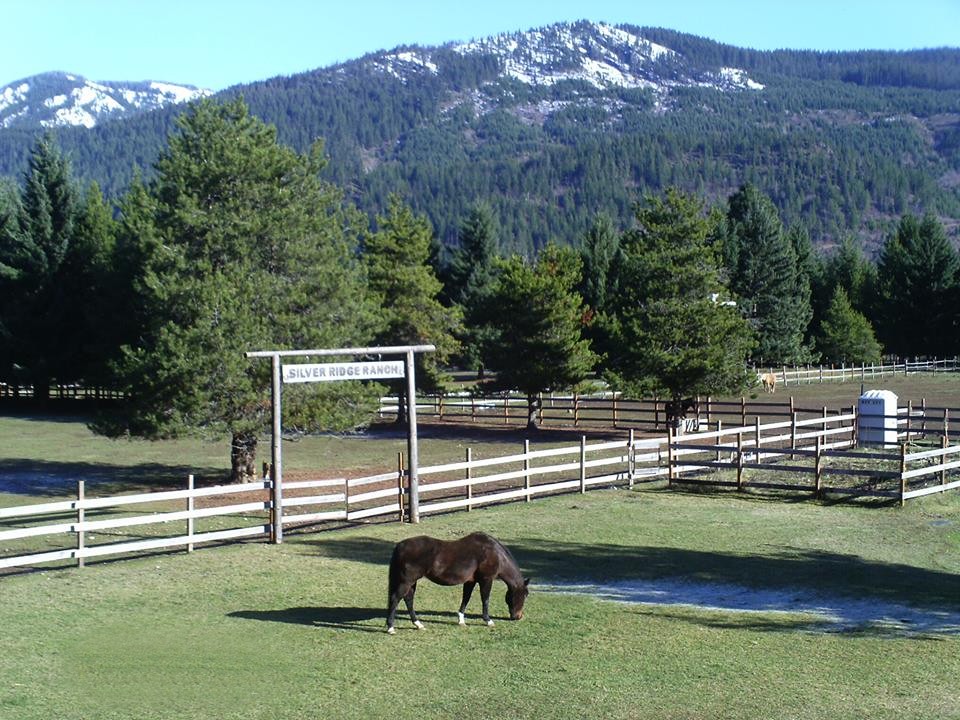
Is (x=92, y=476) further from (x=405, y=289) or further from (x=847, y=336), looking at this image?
(x=847, y=336)

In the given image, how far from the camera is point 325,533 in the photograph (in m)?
18.6

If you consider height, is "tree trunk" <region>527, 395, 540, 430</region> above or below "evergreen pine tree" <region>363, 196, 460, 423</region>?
below

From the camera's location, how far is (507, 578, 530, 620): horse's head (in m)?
12.0

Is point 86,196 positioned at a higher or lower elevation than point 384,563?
higher

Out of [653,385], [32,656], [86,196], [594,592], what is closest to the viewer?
[32,656]

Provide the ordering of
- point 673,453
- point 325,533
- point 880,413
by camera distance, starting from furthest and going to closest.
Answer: point 880,413 → point 673,453 → point 325,533

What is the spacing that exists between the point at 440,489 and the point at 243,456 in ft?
16.9

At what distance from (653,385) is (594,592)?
24168mm

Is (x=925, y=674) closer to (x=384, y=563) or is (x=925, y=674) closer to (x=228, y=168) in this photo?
(x=384, y=563)

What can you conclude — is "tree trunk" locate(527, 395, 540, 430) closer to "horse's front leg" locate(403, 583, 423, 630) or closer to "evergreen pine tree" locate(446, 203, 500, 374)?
"evergreen pine tree" locate(446, 203, 500, 374)

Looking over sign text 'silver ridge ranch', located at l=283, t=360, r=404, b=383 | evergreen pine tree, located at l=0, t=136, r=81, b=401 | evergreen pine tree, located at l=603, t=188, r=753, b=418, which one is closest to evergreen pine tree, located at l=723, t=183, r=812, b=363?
evergreen pine tree, located at l=603, t=188, r=753, b=418

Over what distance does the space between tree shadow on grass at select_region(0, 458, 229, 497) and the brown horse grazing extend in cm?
1623

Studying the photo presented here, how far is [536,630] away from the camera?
464 inches

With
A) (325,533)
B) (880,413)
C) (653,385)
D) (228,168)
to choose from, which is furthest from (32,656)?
(653,385)
